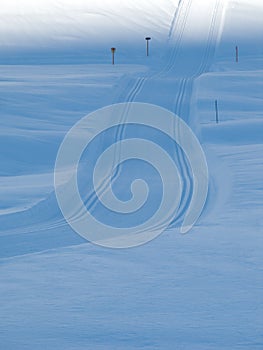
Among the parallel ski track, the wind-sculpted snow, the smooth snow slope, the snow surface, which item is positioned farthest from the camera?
the smooth snow slope

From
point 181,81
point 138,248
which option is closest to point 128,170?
point 138,248

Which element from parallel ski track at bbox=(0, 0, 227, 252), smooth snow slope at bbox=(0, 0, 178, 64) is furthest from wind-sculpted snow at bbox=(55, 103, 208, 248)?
smooth snow slope at bbox=(0, 0, 178, 64)

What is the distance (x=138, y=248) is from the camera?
24.9 ft

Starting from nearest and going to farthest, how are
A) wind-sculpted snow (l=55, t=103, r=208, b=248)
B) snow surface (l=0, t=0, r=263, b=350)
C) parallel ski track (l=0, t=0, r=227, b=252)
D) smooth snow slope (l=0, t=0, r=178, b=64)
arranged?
snow surface (l=0, t=0, r=263, b=350), wind-sculpted snow (l=55, t=103, r=208, b=248), parallel ski track (l=0, t=0, r=227, b=252), smooth snow slope (l=0, t=0, r=178, b=64)

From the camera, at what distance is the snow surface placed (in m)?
5.51

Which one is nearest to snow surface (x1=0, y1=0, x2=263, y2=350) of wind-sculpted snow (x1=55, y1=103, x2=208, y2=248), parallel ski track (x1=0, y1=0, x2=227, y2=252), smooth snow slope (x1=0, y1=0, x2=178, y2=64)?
parallel ski track (x1=0, y1=0, x2=227, y2=252)

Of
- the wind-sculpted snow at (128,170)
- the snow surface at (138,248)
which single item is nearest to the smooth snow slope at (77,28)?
the snow surface at (138,248)

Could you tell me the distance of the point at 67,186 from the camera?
1079cm

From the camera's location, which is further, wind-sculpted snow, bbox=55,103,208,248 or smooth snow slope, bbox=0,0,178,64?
smooth snow slope, bbox=0,0,178,64

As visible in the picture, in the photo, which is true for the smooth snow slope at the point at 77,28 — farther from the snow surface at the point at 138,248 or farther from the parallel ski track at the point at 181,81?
the snow surface at the point at 138,248

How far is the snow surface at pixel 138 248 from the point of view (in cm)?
551

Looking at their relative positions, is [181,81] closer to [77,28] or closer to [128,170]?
[128,170]

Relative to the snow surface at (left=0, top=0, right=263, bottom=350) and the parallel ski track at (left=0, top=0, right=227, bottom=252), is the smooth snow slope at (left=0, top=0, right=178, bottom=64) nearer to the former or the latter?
the parallel ski track at (left=0, top=0, right=227, bottom=252)

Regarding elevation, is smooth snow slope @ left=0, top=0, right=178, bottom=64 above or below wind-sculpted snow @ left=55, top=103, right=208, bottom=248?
above
